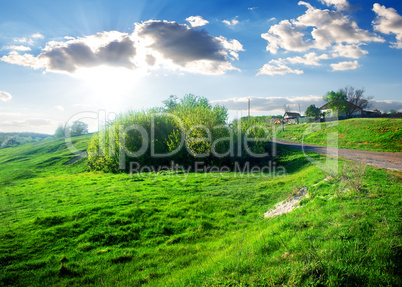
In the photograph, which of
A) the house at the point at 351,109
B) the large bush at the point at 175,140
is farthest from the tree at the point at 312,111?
the large bush at the point at 175,140

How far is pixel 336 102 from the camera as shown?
6519cm

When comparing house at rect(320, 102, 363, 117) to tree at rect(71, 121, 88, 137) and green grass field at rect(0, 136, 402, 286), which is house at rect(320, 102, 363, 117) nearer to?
green grass field at rect(0, 136, 402, 286)

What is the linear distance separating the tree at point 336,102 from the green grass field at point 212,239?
2501 inches

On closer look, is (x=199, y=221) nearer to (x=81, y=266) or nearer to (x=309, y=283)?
(x=81, y=266)

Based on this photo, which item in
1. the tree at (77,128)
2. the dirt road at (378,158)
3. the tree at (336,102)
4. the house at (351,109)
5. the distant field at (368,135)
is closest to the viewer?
the dirt road at (378,158)

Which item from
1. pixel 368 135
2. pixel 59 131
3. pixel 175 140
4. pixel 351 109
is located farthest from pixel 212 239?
pixel 59 131

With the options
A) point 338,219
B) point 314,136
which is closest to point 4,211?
point 338,219

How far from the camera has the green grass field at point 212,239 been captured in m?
4.07

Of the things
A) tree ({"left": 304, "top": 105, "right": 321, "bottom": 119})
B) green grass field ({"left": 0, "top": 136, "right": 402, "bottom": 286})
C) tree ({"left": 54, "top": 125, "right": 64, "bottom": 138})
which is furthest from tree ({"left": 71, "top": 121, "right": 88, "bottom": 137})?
green grass field ({"left": 0, "top": 136, "right": 402, "bottom": 286})

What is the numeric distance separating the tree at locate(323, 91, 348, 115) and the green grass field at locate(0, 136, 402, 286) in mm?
63514

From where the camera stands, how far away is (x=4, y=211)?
11.5 meters

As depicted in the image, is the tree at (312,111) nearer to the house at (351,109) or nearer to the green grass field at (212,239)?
the house at (351,109)

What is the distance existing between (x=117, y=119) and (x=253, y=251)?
26.8 m

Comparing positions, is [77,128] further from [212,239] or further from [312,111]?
[212,239]
